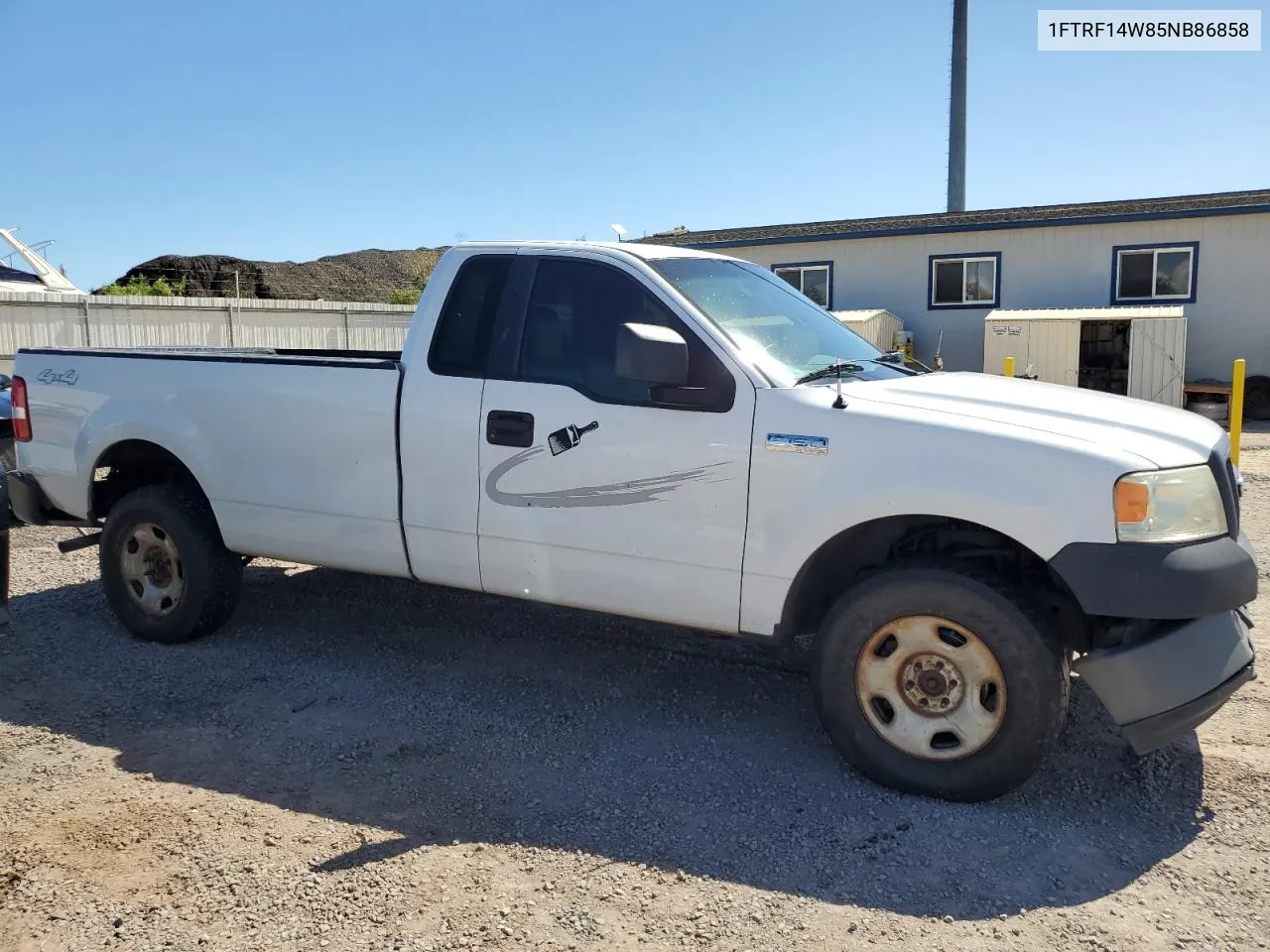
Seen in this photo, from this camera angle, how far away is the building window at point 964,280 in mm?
21172

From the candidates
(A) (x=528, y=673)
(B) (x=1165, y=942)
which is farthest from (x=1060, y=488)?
(A) (x=528, y=673)

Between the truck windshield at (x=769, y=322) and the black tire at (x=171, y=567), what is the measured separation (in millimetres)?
2870

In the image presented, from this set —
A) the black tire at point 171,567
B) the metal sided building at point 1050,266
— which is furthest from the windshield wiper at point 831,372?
the metal sided building at point 1050,266

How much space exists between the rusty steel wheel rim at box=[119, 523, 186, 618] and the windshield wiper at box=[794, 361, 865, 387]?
352cm

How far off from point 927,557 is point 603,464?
51.9 inches

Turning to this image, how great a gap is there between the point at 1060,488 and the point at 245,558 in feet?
14.3

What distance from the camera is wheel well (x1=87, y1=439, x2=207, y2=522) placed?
218 inches

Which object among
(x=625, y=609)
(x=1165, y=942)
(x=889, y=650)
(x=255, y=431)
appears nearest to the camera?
(x=1165, y=942)

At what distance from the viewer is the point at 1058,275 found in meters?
20.6

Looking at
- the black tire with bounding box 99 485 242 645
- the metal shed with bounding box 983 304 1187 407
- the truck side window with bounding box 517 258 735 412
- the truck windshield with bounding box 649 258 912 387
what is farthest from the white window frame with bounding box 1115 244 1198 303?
the black tire with bounding box 99 485 242 645

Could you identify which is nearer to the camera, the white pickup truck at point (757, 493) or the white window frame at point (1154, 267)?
the white pickup truck at point (757, 493)

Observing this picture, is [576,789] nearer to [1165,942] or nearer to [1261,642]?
Result: [1165,942]

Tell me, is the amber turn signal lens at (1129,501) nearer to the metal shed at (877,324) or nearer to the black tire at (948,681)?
the black tire at (948,681)

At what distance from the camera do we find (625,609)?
13.8ft
